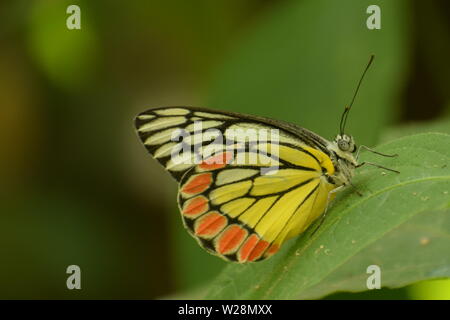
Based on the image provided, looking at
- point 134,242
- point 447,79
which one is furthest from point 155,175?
point 447,79

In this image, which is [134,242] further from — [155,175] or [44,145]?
[44,145]

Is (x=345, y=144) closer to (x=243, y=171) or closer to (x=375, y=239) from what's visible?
(x=243, y=171)

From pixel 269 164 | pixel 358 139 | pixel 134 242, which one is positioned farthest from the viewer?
pixel 134 242

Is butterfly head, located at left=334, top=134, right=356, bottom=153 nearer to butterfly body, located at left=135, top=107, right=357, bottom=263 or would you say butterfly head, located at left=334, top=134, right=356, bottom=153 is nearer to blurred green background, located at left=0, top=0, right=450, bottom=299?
butterfly body, located at left=135, top=107, right=357, bottom=263

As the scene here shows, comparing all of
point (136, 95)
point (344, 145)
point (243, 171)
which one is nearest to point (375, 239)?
point (344, 145)

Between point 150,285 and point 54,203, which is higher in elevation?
point 54,203

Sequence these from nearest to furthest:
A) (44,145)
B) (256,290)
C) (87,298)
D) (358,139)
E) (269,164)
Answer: (256,290) < (269,164) < (358,139) < (87,298) < (44,145)

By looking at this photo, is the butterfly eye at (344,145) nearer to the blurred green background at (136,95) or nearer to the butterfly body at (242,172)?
the butterfly body at (242,172)

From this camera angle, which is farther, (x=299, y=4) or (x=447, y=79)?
(x=299, y=4)

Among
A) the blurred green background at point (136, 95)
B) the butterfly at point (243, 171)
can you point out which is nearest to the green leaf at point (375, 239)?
the butterfly at point (243, 171)
